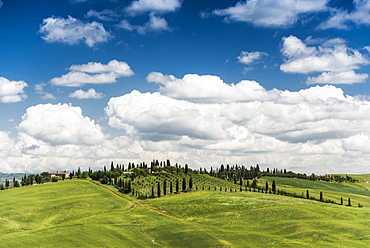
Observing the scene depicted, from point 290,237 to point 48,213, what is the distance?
10348 cm

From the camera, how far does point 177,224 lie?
121 meters

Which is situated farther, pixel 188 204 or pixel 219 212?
pixel 188 204

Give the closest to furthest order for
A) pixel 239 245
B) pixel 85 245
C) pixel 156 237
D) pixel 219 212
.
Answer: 1. pixel 85 245
2. pixel 239 245
3. pixel 156 237
4. pixel 219 212

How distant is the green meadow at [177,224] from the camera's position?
96312mm

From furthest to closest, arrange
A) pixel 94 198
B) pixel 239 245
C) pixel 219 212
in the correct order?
pixel 94 198, pixel 219 212, pixel 239 245

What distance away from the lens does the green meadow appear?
316 ft

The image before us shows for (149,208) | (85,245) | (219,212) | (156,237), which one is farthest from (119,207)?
(85,245)

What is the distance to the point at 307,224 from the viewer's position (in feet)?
391

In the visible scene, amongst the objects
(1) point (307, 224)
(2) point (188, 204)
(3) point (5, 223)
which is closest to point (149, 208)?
(2) point (188, 204)

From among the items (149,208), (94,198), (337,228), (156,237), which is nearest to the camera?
(156,237)

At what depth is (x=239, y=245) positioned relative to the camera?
96.8 m

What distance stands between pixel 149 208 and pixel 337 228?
276 feet

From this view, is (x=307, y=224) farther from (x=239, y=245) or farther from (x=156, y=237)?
(x=156, y=237)

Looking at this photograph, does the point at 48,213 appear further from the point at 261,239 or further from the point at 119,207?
the point at 261,239
